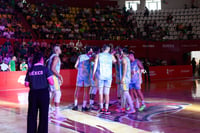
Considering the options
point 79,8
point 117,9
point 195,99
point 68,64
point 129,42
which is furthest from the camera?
point 117,9

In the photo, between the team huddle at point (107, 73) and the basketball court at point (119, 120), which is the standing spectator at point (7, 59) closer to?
the basketball court at point (119, 120)

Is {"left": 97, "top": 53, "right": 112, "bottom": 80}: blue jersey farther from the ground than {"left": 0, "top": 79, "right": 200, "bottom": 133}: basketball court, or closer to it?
farther from the ground

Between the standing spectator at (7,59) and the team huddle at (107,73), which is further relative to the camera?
the standing spectator at (7,59)

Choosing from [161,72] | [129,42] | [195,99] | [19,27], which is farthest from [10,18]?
[195,99]

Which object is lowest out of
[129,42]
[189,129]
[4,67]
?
[189,129]

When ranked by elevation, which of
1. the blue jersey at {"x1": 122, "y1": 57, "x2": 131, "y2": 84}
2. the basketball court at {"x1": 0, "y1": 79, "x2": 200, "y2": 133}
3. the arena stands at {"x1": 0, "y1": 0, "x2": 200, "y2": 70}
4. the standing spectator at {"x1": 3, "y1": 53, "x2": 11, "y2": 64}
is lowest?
the basketball court at {"x1": 0, "y1": 79, "x2": 200, "y2": 133}

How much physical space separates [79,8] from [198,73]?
11.4 meters

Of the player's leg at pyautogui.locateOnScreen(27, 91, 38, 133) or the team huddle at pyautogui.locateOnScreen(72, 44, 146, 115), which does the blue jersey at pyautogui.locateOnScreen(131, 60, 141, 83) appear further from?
the player's leg at pyautogui.locateOnScreen(27, 91, 38, 133)

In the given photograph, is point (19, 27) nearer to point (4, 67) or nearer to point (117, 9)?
point (4, 67)

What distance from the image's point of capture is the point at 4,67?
17812 millimetres

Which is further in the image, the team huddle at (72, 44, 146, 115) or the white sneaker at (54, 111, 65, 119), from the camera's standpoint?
the team huddle at (72, 44, 146, 115)

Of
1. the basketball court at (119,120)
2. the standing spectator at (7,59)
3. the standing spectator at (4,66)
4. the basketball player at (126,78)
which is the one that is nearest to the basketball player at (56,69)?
the basketball court at (119,120)

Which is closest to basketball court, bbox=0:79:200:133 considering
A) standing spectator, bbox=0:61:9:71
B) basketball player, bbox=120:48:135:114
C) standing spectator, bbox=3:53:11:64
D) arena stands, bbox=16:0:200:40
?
basketball player, bbox=120:48:135:114

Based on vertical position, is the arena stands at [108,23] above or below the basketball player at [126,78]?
above
